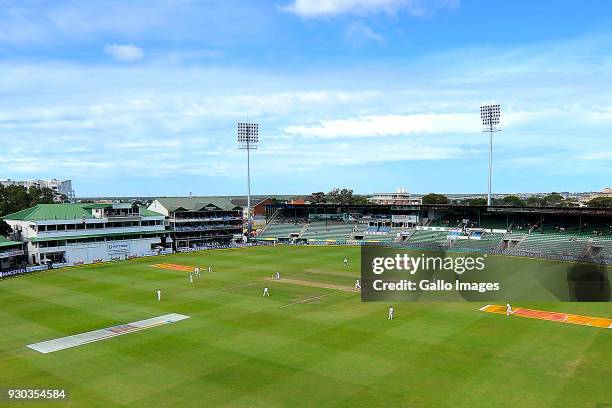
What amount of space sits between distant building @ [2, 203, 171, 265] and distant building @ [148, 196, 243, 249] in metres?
4.58

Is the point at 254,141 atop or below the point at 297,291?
atop

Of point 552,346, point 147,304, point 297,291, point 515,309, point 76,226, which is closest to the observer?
point 552,346

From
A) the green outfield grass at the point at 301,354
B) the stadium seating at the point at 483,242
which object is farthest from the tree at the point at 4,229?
the stadium seating at the point at 483,242

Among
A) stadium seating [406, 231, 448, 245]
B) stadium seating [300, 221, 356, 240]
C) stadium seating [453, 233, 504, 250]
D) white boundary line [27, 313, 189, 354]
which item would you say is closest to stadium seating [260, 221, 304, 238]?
stadium seating [300, 221, 356, 240]

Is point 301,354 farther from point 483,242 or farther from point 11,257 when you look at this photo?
point 483,242

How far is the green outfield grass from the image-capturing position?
17.9 m

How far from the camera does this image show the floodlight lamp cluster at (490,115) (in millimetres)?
70125

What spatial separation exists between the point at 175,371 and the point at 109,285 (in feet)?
80.2

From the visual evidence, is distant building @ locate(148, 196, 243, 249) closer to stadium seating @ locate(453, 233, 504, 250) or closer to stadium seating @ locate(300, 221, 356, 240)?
stadium seating @ locate(300, 221, 356, 240)

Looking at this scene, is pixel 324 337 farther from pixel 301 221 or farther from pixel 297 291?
pixel 301 221

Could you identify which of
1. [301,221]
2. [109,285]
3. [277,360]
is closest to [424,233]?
[301,221]

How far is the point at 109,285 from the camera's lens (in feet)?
137

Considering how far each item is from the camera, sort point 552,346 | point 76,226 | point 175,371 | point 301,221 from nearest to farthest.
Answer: point 175,371 < point 552,346 < point 76,226 < point 301,221

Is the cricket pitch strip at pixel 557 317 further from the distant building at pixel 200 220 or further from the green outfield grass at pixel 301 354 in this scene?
the distant building at pixel 200 220
